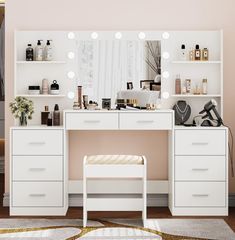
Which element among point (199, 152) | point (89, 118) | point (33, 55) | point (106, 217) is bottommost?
point (106, 217)

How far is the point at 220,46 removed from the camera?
4949 mm

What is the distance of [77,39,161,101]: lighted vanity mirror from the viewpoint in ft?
16.3

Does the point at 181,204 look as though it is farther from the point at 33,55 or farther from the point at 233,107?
the point at 33,55

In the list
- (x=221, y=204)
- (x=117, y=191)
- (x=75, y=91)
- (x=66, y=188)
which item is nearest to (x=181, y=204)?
(x=221, y=204)

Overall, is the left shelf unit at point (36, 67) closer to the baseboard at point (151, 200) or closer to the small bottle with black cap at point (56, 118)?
the small bottle with black cap at point (56, 118)

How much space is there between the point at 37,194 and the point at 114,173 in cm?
81

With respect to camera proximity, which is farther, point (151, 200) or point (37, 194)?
point (151, 200)

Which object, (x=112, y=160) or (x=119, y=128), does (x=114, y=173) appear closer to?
(x=112, y=160)

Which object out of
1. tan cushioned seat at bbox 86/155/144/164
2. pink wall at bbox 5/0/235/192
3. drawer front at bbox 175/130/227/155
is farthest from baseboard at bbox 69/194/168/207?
pink wall at bbox 5/0/235/192

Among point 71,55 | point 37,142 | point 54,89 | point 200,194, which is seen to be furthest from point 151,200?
point 71,55

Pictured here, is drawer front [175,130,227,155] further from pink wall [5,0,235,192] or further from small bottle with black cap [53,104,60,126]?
small bottle with black cap [53,104,60,126]

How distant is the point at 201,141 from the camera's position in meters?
4.61

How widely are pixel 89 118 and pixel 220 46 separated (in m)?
1.37

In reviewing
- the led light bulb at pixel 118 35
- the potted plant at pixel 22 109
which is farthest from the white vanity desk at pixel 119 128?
the led light bulb at pixel 118 35
